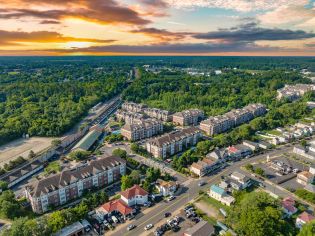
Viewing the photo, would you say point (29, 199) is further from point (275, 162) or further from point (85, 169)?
point (275, 162)

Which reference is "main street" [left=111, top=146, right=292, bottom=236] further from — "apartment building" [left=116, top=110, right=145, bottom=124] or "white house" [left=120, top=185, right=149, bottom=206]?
"apartment building" [left=116, top=110, right=145, bottom=124]

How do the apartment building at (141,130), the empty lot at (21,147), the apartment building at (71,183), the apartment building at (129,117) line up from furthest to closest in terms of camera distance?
the apartment building at (129,117), the apartment building at (141,130), the empty lot at (21,147), the apartment building at (71,183)

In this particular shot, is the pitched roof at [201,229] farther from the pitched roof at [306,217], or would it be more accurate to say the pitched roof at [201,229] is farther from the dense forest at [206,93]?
the dense forest at [206,93]

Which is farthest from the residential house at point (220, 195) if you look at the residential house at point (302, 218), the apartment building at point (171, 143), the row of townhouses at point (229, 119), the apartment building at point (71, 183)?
the row of townhouses at point (229, 119)

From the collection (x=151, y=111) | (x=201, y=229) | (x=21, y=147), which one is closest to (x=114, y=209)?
(x=201, y=229)

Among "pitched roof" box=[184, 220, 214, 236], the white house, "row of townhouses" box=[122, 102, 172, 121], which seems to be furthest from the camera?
"row of townhouses" box=[122, 102, 172, 121]

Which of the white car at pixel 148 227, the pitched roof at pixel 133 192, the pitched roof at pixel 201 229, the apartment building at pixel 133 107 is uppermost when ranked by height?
the apartment building at pixel 133 107

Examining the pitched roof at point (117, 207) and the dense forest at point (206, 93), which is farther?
the dense forest at point (206, 93)

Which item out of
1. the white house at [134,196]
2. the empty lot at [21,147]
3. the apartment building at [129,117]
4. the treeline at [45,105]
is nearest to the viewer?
the white house at [134,196]

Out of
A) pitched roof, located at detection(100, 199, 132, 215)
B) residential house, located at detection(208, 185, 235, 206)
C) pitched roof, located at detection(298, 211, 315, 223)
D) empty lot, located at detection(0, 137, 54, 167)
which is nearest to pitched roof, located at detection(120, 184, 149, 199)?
pitched roof, located at detection(100, 199, 132, 215)
